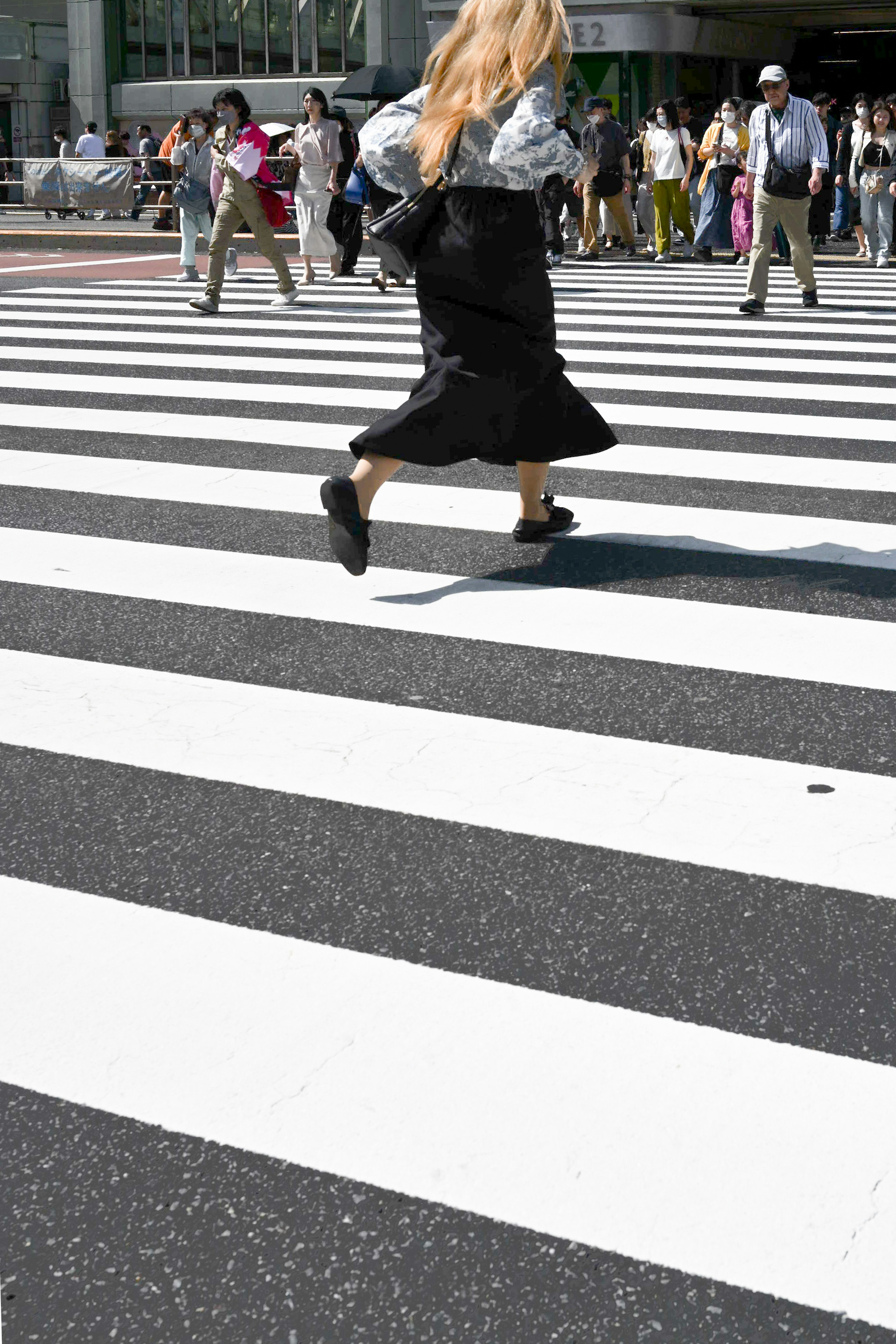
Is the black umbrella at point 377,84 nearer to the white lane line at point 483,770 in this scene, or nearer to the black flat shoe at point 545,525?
the black flat shoe at point 545,525

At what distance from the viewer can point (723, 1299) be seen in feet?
6.26

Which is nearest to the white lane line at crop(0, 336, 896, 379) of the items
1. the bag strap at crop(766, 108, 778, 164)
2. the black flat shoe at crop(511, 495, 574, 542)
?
the bag strap at crop(766, 108, 778, 164)

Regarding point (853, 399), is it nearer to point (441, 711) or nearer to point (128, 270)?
point (441, 711)

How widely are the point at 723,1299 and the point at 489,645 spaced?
8.46ft

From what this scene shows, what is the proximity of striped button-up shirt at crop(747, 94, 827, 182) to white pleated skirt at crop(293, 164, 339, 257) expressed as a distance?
4620mm

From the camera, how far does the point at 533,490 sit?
5.31 metres

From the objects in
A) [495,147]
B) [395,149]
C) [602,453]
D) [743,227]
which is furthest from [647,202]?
[495,147]

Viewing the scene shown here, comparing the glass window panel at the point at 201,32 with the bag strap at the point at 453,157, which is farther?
the glass window panel at the point at 201,32

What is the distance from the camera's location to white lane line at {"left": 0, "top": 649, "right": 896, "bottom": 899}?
3137 millimetres

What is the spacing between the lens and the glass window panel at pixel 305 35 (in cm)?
3981

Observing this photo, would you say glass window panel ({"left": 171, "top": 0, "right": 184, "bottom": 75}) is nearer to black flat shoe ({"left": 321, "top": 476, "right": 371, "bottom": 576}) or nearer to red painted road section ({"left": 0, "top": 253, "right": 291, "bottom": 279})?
red painted road section ({"left": 0, "top": 253, "right": 291, "bottom": 279})

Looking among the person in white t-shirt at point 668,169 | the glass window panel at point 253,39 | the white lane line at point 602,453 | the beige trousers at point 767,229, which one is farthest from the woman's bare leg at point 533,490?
the glass window panel at point 253,39

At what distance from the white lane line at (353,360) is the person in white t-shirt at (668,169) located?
6487 millimetres

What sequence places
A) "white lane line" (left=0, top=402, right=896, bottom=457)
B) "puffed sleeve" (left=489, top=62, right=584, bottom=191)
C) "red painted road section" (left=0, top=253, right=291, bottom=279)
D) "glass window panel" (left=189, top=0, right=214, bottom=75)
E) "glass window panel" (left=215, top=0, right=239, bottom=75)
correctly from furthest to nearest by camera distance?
"glass window panel" (left=189, top=0, right=214, bottom=75) → "glass window panel" (left=215, top=0, right=239, bottom=75) → "red painted road section" (left=0, top=253, right=291, bottom=279) → "white lane line" (left=0, top=402, right=896, bottom=457) → "puffed sleeve" (left=489, top=62, right=584, bottom=191)
